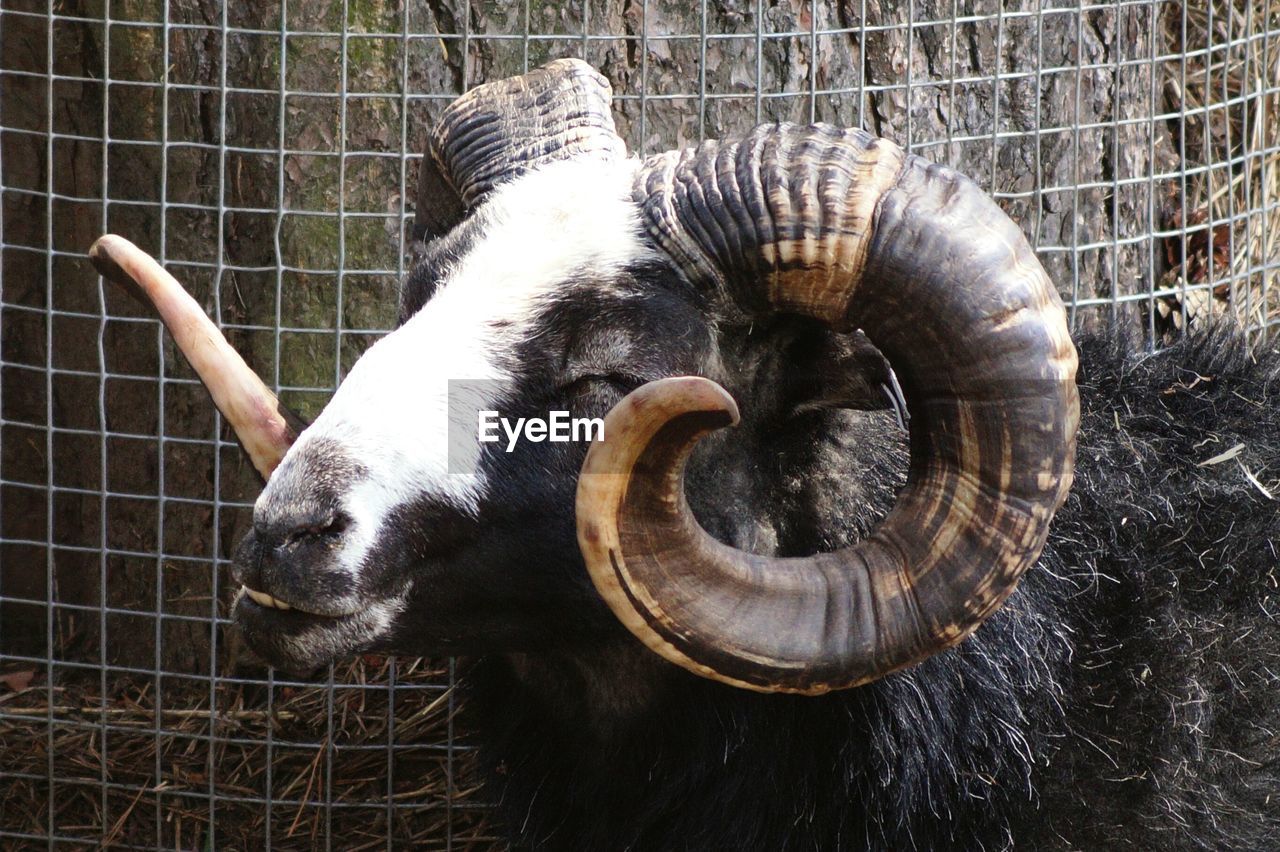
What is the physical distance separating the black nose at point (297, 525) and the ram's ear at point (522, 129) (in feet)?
4.21

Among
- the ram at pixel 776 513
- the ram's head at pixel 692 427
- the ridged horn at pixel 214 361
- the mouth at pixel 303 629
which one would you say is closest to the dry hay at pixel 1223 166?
the ram at pixel 776 513

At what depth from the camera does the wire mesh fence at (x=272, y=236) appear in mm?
5656

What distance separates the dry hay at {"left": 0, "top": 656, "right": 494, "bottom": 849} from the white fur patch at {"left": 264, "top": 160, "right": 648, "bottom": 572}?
2.63 m

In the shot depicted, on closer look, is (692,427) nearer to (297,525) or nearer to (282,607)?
(297,525)

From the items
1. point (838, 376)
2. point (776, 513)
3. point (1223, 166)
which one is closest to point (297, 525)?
point (776, 513)

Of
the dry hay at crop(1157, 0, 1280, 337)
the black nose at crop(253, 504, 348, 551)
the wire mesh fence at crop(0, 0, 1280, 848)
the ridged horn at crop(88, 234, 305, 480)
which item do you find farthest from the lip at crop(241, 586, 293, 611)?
the dry hay at crop(1157, 0, 1280, 337)

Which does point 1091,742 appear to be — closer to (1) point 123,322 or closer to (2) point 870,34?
(2) point 870,34

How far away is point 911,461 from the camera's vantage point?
3.37m

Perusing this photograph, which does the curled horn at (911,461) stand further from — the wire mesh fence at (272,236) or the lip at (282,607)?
the wire mesh fence at (272,236)

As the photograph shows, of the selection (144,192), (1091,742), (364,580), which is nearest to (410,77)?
(144,192)

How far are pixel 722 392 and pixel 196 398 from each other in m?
3.63

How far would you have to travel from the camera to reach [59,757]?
5969 millimetres

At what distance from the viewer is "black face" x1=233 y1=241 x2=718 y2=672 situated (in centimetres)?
319

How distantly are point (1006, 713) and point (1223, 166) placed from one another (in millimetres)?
3613
